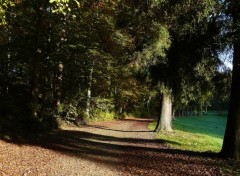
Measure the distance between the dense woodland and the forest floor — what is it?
1.79 meters

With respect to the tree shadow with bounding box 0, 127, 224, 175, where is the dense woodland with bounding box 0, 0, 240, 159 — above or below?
above

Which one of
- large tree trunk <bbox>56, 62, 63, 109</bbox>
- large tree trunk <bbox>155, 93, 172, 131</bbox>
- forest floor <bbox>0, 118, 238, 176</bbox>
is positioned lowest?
forest floor <bbox>0, 118, 238, 176</bbox>

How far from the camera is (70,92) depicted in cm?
2894

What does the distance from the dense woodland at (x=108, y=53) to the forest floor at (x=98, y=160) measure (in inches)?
70.3

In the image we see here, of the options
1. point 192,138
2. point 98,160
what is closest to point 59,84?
point 192,138

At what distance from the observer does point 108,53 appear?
31406 millimetres

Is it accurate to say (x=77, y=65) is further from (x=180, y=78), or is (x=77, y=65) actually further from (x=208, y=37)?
(x=208, y=37)

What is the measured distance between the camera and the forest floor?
12.3m

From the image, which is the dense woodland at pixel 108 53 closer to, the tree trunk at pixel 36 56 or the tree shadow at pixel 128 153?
the tree trunk at pixel 36 56

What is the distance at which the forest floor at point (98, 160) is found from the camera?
40.3 feet

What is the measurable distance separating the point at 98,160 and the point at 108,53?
1787cm

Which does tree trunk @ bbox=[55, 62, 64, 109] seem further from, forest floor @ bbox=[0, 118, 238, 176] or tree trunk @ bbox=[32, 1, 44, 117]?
forest floor @ bbox=[0, 118, 238, 176]

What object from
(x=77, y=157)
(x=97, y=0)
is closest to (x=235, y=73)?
(x=77, y=157)

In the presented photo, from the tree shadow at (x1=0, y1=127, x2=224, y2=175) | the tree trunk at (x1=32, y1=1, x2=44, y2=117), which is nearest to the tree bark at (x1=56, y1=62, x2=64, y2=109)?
the tree trunk at (x1=32, y1=1, x2=44, y2=117)
